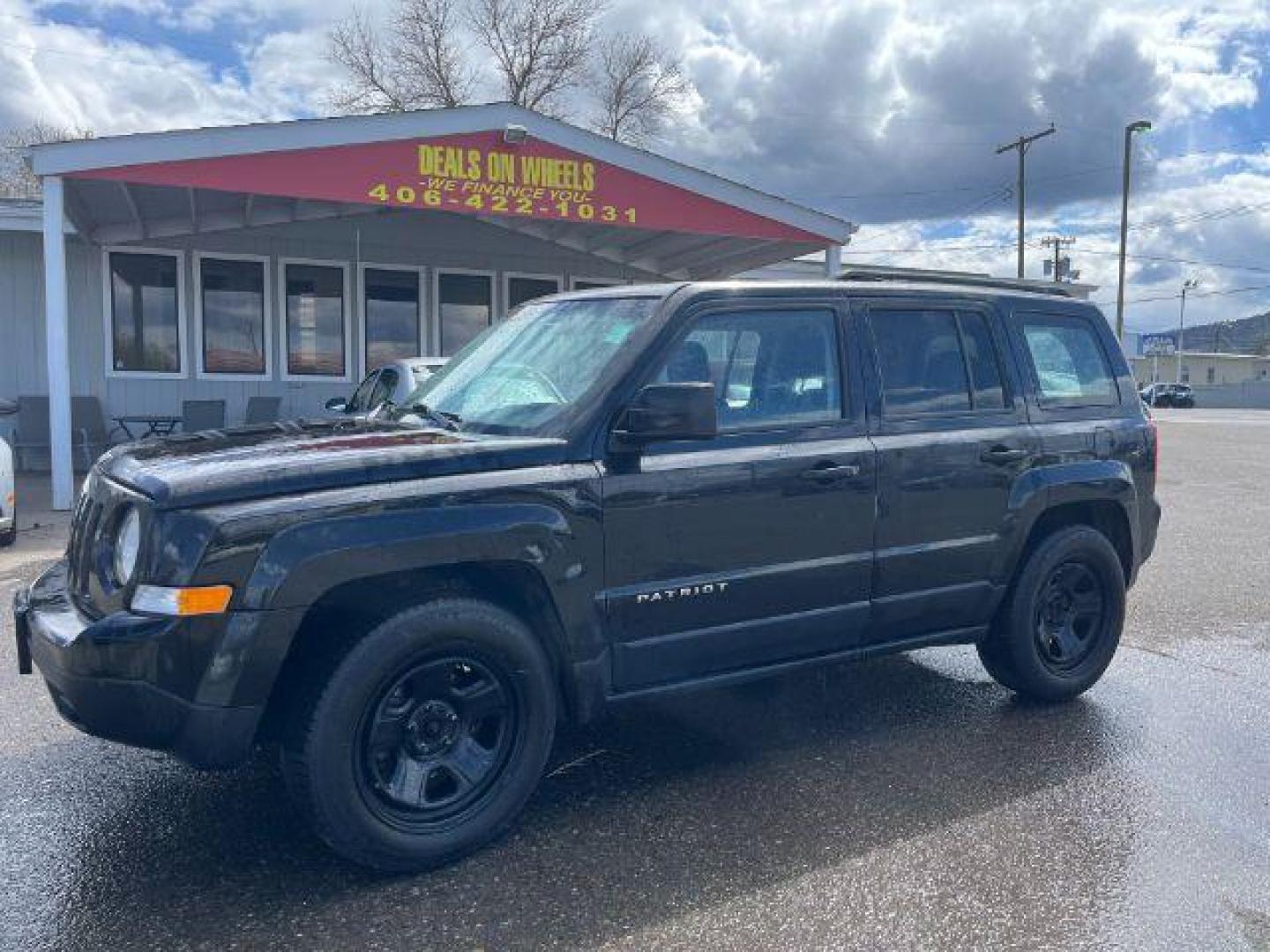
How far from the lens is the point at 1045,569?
4.59 m

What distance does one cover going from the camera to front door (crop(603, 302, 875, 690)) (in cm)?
349

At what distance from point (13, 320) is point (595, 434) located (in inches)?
492

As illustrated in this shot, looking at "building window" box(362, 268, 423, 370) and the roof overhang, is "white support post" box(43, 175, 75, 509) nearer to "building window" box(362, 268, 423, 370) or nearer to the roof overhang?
the roof overhang

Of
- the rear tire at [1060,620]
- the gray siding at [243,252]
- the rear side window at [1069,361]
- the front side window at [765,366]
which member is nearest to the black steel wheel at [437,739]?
the front side window at [765,366]

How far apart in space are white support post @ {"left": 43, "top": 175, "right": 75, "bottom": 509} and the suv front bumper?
26.0 feet

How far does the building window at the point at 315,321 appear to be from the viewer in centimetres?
1431

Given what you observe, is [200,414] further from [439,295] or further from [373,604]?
[373,604]

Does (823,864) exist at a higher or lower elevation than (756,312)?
lower

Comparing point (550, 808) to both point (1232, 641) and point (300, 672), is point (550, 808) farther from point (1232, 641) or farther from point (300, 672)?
point (1232, 641)

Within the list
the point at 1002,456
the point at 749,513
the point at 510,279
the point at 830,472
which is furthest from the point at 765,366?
the point at 510,279

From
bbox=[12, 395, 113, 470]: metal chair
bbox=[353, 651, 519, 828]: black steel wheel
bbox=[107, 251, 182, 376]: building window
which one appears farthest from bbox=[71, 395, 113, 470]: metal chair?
bbox=[353, 651, 519, 828]: black steel wheel

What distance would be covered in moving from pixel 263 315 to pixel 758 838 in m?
12.6

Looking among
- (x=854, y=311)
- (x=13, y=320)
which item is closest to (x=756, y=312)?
(x=854, y=311)

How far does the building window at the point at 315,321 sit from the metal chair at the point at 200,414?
1.26 meters
